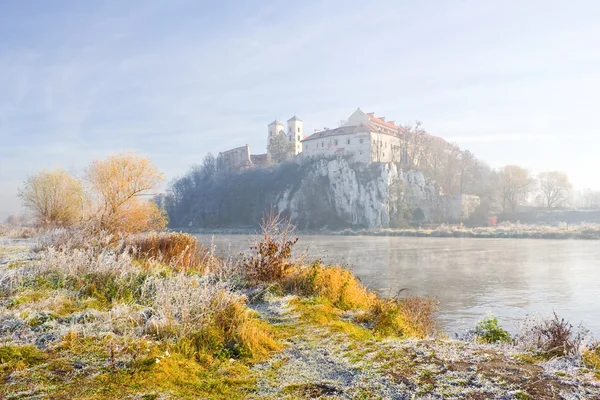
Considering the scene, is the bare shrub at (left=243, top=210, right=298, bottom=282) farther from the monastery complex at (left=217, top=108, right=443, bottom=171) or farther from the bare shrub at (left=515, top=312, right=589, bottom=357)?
the monastery complex at (left=217, top=108, right=443, bottom=171)

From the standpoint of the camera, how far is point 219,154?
125375 mm

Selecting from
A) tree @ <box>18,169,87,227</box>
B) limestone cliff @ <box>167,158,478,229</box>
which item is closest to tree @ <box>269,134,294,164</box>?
limestone cliff @ <box>167,158,478,229</box>

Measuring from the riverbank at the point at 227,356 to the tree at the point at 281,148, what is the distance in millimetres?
102269

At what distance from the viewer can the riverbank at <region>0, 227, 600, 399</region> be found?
158 inches

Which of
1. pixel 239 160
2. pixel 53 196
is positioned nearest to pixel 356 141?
pixel 239 160

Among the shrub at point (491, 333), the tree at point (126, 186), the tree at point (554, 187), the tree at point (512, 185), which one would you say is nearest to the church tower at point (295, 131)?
the tree at point (512, 185)

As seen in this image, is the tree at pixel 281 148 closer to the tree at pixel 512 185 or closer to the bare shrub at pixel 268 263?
the tree at pixel 512 185

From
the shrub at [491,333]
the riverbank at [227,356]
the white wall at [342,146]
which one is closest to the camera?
the riverbank at [227,356]

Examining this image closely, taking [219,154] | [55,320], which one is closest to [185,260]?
[55,320]

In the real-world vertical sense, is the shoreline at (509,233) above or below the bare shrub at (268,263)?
Result: below

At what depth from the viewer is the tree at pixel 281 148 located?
109 m

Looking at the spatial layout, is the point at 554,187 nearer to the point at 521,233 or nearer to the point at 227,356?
the point at 521,233

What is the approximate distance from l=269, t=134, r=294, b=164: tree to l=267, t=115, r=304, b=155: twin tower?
1.15 metres

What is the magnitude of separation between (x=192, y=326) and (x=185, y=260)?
811 cm
